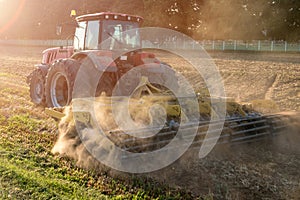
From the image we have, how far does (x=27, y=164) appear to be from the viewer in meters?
4.30

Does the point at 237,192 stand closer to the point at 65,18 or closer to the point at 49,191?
the point at 49,191

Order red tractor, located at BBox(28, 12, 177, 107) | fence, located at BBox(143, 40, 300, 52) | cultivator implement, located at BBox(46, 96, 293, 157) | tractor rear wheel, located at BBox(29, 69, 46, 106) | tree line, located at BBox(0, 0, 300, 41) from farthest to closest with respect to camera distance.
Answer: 1. tree line, located at BBox(0, 0, 300, 41)
2. fence, located at BBox(143, 40, 300, 52)
3. tractor rear wheel, located at BBox(29, 69, 46, 106)
4. red tractor, located at BBox(28, 12, 177, 107)
5. cultivator implement, located at BBox(46, 96, 293, 157)

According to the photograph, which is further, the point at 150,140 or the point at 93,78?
the point at 93,78

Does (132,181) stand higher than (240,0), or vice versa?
(240,0)

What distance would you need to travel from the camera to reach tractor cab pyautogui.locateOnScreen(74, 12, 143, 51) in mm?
6621

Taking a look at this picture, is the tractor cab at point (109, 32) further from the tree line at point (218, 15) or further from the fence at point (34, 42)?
the fence at point (34, 42)

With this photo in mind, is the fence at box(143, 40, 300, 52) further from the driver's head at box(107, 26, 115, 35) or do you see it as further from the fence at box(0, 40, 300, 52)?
the driver's head at box(107, 26, 115, 35)

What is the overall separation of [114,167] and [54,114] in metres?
1.79

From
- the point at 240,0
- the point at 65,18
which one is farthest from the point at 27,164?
the point at 65,18

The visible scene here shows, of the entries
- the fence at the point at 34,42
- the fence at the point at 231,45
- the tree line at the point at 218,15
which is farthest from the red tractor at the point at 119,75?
the fence at the point at 34,42

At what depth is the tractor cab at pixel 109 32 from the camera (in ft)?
21.7

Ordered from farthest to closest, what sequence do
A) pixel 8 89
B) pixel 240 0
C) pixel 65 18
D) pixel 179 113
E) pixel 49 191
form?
pixel 65 18
pixel 240 0
pixel 8 89
pixel 179 113
pixel 49 191

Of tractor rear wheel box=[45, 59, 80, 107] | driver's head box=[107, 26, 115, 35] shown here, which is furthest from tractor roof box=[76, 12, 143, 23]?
tractor rear wheel box=[45, 59, 80, 107]

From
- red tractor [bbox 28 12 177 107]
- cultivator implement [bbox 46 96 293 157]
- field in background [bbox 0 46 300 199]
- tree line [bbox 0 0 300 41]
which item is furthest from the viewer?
tree line [bbox 0 0 300 41]
